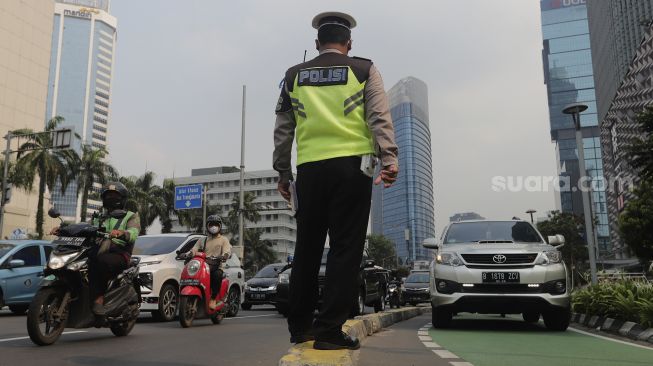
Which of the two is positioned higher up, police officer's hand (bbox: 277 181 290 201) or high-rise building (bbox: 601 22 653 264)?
high-rise building (bbox: 601 22 653 264)

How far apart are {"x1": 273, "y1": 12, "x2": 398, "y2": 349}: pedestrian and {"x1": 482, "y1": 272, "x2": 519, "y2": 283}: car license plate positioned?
490 centimetres

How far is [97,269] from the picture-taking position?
19.9 ft

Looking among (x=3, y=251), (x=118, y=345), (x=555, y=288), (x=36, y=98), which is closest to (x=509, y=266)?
(x=555, y=288)

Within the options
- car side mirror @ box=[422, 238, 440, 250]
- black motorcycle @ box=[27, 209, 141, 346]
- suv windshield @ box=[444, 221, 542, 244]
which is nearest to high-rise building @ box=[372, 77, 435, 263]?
suv windshield @ box=[444, 221, 542, 244]

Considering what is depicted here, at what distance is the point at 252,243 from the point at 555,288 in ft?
260

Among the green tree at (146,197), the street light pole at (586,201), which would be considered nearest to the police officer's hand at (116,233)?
the street light pole at (586,201)

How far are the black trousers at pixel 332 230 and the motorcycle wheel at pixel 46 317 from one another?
124 inches

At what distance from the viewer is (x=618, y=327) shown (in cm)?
865

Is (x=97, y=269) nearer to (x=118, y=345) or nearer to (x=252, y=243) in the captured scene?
(x=118, y=345)

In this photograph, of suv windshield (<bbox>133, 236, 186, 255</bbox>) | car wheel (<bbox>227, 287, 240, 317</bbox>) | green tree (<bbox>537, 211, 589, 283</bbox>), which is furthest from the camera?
green tree (<bbox>537, 211, 589, 283</bbox>)

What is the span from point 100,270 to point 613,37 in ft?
330

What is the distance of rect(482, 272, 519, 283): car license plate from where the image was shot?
8.07m

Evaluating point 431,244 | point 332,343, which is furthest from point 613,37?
point 332,343

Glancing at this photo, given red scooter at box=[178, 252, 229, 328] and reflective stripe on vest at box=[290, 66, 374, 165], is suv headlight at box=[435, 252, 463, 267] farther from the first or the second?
reflective stripe on vest at box=[290, 66, 374, 165]
